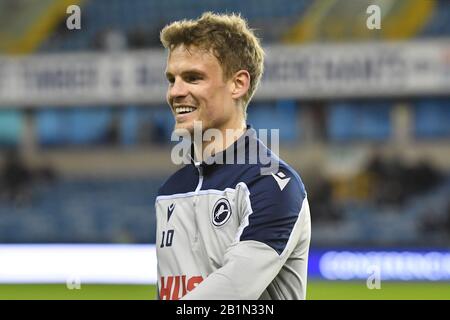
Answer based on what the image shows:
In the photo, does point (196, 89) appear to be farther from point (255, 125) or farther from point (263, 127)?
point (255, 125)

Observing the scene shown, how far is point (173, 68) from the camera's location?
2.74 meters

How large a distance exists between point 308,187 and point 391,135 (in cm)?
204

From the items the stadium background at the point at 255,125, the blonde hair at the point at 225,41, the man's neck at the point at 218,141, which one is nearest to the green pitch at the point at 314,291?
the stadium background at the point at 255,125

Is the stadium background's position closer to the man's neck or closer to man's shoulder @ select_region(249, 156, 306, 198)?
the man's neck

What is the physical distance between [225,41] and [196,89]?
0.17 m

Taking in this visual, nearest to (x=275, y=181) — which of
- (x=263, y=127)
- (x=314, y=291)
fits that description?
(x=314, y=291)

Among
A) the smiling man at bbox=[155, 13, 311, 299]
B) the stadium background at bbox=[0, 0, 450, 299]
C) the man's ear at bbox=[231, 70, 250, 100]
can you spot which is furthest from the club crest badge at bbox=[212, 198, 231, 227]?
the stadium background at bbox=[0, 0, 450, 299]

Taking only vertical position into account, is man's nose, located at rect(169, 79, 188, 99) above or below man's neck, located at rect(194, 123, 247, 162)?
above

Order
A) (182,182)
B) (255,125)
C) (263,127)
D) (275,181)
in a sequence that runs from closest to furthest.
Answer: (275,181) < (182,182) < (263,127) < (255,125)

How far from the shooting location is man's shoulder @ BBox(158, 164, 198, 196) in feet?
9.66

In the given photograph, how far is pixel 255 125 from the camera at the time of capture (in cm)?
1977

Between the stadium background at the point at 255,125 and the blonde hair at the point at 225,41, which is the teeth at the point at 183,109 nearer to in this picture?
the blonde hair at the point at 225,41
